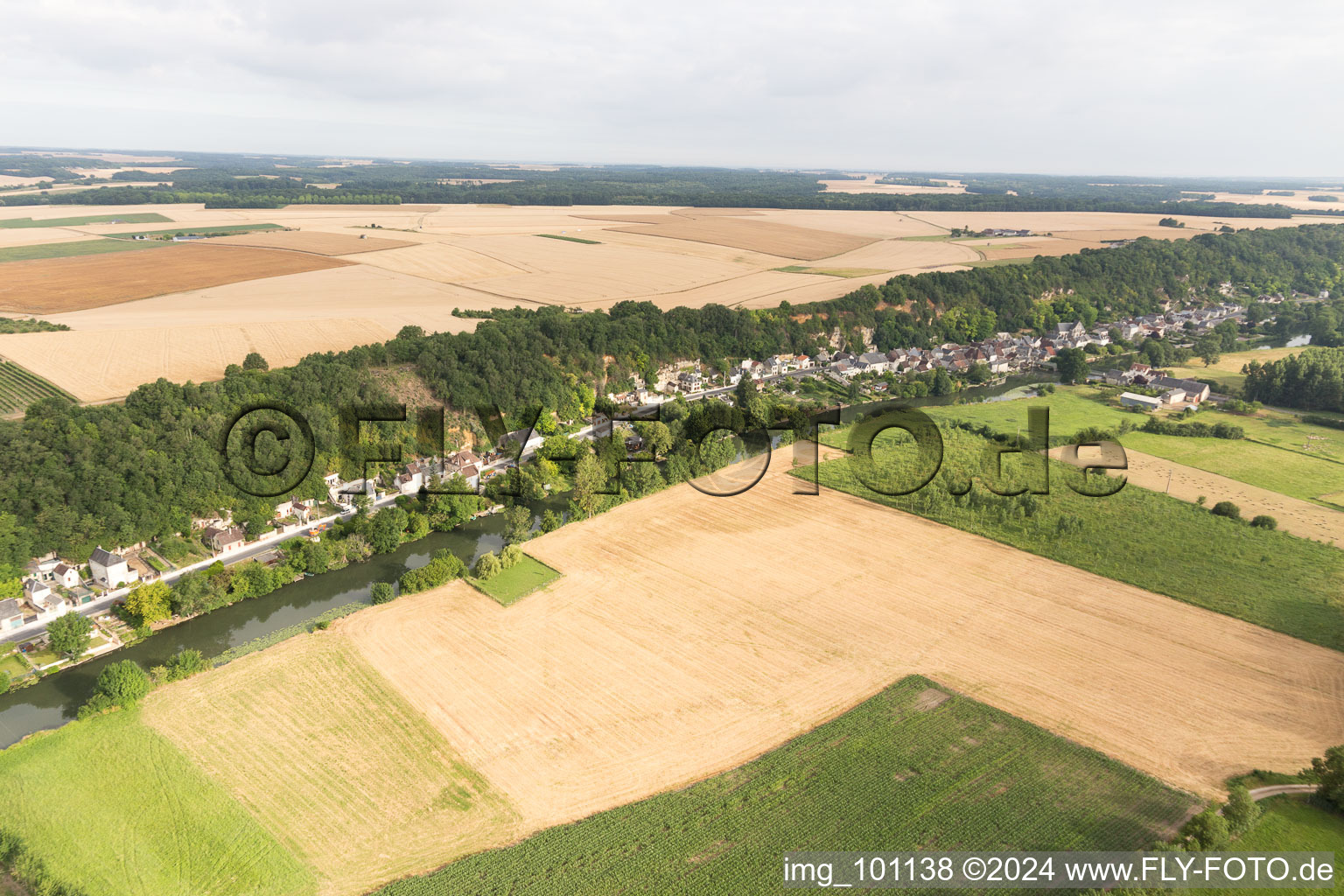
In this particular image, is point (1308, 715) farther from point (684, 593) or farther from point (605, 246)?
point (605, 246)

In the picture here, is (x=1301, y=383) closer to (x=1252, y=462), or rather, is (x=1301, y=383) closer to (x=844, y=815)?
(x=1252, y=462)

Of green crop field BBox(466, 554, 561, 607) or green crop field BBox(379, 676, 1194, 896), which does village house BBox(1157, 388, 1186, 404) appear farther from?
green crop field BBox(466, 554, 561, 607)

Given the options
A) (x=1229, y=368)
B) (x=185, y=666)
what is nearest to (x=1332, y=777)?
(x=185, y=666)

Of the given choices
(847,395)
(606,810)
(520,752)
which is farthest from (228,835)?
(847,395)

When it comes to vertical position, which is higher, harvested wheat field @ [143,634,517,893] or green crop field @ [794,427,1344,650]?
green crop field @ [794,427,1344,650]

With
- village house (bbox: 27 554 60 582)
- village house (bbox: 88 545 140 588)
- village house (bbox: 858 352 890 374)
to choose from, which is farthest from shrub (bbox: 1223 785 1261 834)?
village house (bbox: 858 352 890 374)

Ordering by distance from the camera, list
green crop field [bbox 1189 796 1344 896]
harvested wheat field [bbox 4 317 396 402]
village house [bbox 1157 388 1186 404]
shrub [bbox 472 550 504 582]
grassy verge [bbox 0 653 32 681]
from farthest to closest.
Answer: village house [bbox 1157 388 1186 404] → harvested wheat field [bbox 4 317 396 402] → shrub [bbox 472 550 504 582] → grassy verge [bbox 0 653 32 681] → green crop field [bbox 1189 796 1344 896]

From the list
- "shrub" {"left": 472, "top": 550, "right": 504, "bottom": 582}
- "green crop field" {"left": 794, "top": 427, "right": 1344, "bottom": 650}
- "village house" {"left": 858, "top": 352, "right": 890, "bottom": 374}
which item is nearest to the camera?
"green crop field" {"left": 794, "top": 427, "right": 1344, "bottom": 650}

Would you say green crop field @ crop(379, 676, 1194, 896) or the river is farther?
the river
